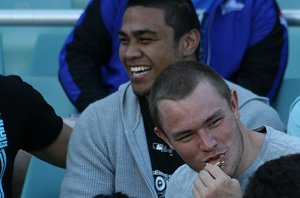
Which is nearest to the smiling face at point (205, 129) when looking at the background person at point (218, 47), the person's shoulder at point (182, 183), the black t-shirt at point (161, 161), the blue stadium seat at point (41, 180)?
the person's shoulder at point (182, 183)

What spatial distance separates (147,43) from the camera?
2.85 metres

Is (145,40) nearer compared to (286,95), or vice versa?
(145,40)

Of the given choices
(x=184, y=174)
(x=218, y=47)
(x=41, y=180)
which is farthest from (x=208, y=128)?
(x=218, y=47)

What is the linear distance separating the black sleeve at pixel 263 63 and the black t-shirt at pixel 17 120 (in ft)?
3.36

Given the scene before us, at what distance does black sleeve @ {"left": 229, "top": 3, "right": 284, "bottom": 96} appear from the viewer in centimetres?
338

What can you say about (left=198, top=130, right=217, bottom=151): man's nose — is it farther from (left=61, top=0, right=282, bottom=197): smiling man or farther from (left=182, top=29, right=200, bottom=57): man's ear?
(left=182, top=29, right=200, bottom=57): man's ear

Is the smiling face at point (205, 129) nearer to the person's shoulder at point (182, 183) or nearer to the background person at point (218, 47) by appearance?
the person's shoulder at point (182, 183)

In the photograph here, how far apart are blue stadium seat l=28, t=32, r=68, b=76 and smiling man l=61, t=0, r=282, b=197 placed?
861 mm

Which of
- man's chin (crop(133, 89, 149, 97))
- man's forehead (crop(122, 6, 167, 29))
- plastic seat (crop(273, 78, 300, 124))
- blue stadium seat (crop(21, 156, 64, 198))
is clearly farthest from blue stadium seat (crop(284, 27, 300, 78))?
blue stadium seat (crop(21, 156, 64, 198))

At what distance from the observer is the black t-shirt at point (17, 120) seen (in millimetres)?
2580

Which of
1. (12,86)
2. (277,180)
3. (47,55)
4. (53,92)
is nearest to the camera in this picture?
(277,180)

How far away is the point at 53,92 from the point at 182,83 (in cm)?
165

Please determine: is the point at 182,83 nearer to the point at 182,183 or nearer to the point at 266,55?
the point at 182,183

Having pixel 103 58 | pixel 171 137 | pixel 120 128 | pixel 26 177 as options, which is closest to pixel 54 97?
pixel 103 58
